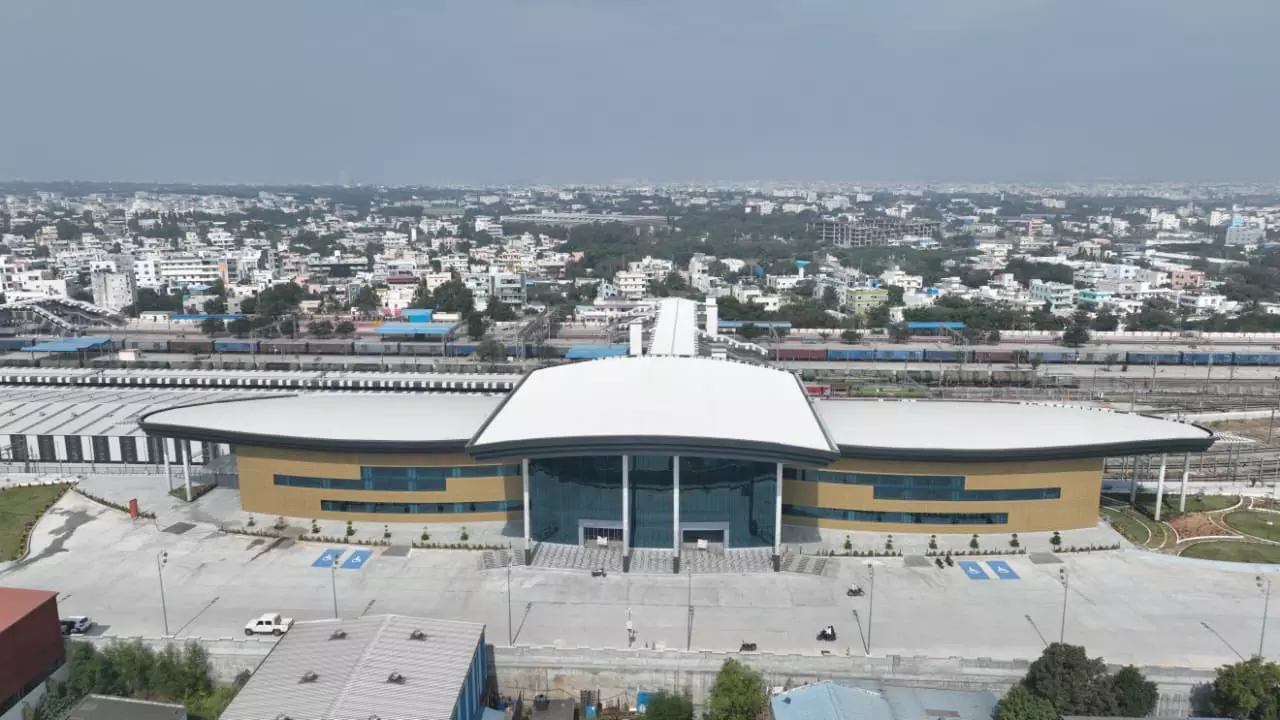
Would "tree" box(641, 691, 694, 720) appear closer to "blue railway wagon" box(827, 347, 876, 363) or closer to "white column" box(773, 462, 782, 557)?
"white column" box(773, 462, 782, 557)

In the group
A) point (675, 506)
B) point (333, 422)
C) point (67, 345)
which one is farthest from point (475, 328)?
point (675, 506)

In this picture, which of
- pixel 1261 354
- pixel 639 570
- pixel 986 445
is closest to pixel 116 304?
pixel 639 570

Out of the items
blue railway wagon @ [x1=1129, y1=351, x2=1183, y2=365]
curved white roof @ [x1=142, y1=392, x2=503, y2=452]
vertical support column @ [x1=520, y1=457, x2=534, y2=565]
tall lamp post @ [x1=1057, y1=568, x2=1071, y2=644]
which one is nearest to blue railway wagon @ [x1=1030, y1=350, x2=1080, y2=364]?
blue railway wagon @ [x1=1129, y1=351, x2=1183, y2=365]

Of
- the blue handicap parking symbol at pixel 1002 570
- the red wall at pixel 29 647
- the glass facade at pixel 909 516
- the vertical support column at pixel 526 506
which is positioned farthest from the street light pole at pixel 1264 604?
the red wall at pixel 29 647

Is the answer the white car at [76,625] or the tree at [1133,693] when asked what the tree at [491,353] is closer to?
the white car at [76,625]

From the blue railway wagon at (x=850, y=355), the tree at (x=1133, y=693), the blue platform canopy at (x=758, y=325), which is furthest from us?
the blue platform canopy at (x=758, y=325)

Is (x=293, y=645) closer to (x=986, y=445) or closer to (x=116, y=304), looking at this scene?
(x=986, y=445)

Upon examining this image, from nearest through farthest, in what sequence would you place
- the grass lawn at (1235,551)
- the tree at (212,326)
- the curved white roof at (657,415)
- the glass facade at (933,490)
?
1. the curved white roof at (657,415)
2. the grass lawn at (1235,551)
3. the glass facade at (933,490)
4. the tree at (212,326)
